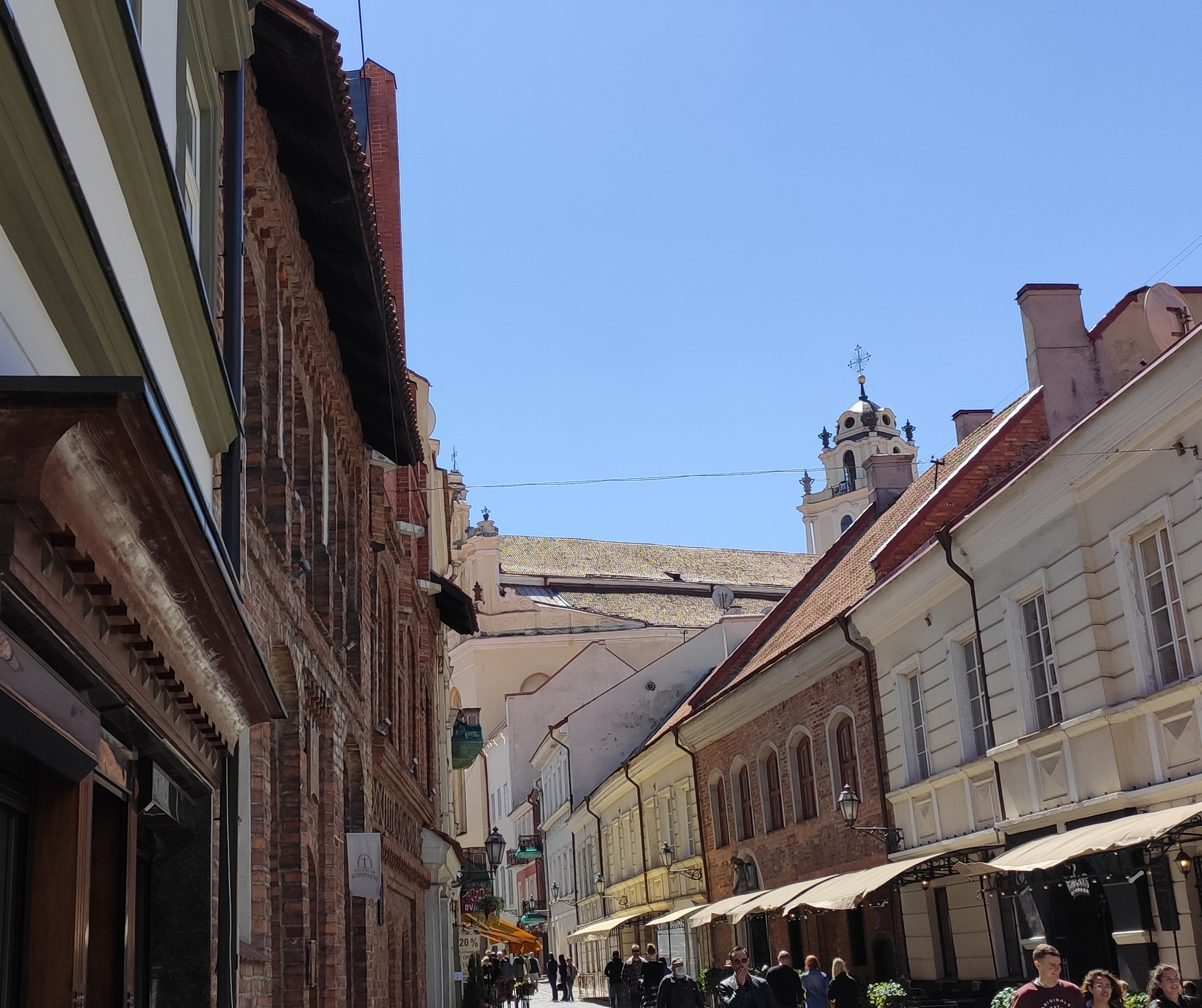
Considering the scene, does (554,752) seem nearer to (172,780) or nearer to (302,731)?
(302,731)

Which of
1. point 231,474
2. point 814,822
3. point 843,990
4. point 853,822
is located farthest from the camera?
point 814,822

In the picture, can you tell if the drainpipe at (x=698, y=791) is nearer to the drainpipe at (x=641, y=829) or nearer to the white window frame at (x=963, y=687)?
the drainpipe at (x=641, y=829)

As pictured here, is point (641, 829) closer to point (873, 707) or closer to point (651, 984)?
point (651, 984)

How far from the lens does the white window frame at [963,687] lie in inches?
685

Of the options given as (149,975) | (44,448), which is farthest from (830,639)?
(44,448)

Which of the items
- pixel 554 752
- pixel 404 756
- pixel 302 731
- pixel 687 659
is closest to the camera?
pixel 302 731

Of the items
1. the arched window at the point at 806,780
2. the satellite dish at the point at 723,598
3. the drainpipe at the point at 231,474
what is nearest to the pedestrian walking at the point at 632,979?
the arched window at the point at 806,780

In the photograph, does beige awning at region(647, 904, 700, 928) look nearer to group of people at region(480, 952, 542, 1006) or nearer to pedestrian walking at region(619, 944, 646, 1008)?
pedestrian walking at region(619, 944, 646, 1008)

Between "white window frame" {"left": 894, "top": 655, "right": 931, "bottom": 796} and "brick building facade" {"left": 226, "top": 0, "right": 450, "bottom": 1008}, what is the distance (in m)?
6.91

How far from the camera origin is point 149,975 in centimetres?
646

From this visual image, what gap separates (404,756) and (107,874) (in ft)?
53.9

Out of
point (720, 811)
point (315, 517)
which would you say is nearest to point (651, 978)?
point (720, 811)

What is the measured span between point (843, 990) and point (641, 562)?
74.4 meters

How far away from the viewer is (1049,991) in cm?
891
